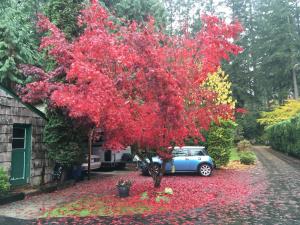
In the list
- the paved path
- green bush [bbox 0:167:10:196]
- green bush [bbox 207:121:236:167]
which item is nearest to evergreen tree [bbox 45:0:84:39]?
green bush [bbox 0:167:10:196]

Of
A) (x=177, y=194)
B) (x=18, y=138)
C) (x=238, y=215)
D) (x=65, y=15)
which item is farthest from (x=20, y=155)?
(x=238, y=215)

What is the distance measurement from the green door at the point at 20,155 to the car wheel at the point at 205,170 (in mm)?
8872

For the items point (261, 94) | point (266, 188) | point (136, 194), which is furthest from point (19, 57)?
point (261, 94)

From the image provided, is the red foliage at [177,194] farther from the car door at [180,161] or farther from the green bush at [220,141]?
the green bush at [220,141]

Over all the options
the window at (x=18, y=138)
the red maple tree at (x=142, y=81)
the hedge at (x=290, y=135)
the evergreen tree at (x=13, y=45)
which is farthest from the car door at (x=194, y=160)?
the hedge at (x=290, y=135)

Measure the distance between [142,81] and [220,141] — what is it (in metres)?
11.2

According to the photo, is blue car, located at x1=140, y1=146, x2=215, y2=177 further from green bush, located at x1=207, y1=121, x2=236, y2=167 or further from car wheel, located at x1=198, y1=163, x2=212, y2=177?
green bush, located at x1=207, y1=121, x2=236, y2=167

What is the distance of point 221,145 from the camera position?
20.1 m

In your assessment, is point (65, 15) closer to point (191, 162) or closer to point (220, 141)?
point (191, 162)

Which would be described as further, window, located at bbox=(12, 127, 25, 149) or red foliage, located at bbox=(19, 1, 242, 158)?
window, located at bbox=(12, 127, 25, 149)

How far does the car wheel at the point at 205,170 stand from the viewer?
17078 millimetres

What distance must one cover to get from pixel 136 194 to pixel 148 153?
1.58 m

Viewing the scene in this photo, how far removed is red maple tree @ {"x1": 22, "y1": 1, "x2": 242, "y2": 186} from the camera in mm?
9516

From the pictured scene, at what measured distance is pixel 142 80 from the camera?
10.2 metres
